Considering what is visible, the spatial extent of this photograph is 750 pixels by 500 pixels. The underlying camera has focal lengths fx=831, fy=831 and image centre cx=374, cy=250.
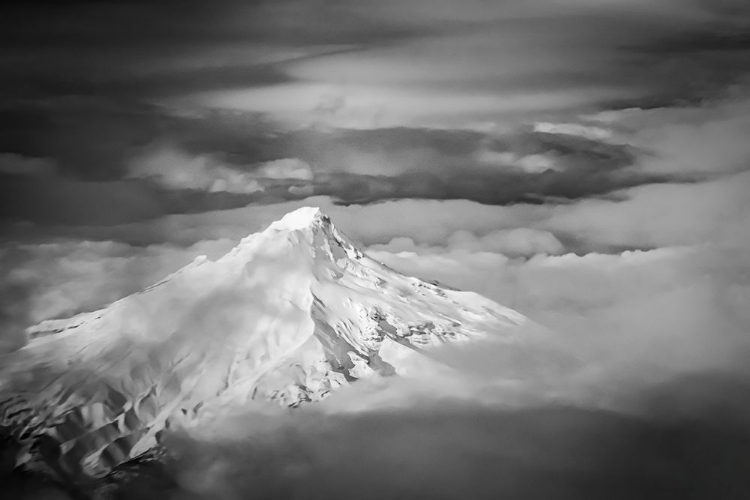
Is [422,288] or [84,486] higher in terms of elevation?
[422,288]

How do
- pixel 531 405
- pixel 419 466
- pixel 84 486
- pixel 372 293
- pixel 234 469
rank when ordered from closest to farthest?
pixel 84 486 → pixel 234 469 → pixel 419 466 → pixel 372 293 → pixel 531 405

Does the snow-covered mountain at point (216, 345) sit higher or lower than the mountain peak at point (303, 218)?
lower

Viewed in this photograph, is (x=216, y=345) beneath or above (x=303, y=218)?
beneath

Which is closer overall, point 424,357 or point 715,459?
point 715,459

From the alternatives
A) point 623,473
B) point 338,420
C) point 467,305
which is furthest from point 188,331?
point 623,473

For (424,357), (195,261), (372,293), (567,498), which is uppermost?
(195,261)

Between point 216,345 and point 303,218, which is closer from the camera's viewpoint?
point 216,345

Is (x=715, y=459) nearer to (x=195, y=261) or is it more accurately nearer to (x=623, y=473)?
(x=623, y=473)

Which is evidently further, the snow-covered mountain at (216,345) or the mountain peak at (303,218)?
the mountain peak at (303,218)
